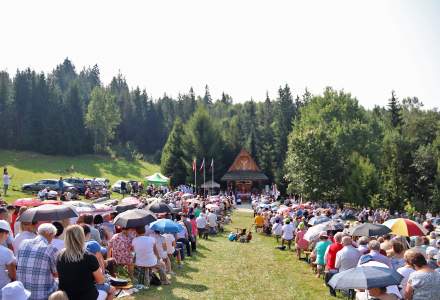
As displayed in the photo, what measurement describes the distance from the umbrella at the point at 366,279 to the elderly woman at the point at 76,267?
12.0 ft

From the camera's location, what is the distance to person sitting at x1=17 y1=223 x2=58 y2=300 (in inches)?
284

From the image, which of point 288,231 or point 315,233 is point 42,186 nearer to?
point 288,231

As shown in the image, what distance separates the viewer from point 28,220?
31.6 ft

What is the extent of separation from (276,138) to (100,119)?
132 feet

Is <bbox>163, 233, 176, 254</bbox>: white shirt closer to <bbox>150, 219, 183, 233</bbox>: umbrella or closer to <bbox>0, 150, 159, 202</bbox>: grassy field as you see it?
<bbox>150, 219, 183, 233</bbox>: umbrella

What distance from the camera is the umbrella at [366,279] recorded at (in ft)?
22.9

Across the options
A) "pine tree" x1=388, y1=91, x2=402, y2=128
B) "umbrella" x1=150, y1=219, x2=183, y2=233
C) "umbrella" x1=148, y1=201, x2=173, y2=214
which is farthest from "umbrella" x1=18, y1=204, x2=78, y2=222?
"pine tree" x1=388, y1=91, x2=402, y2=128

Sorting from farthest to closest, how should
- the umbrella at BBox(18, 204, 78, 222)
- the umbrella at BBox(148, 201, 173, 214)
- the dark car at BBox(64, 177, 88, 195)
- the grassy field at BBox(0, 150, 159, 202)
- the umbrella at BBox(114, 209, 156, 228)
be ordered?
1. the grassy field at BBox(0, 150, 159, 202)
2. the dark car at BBox(64, 177, 88, 195)
3. the umbrella at BBox(148, 201, 173, 214)
4. the umbrella at BBox(114, 209, 156, 228)
5. the umbrella at BBox(18, 204, 78, 222)

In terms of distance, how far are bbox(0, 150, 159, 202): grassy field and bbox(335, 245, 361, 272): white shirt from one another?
173 feet

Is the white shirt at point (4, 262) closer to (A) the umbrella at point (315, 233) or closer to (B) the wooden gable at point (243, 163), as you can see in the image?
(A) the umbrella at point (315, 233)

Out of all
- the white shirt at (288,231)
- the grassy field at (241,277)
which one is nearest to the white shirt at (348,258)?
the grassy field at (241,277)

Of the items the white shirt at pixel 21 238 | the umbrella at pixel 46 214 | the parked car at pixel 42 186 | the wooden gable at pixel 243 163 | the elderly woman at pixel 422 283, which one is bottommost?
the elderly woman at pixel 422 283

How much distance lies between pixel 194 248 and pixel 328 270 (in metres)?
8.18

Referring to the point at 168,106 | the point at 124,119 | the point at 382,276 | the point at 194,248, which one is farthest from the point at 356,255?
the point at 168,106
